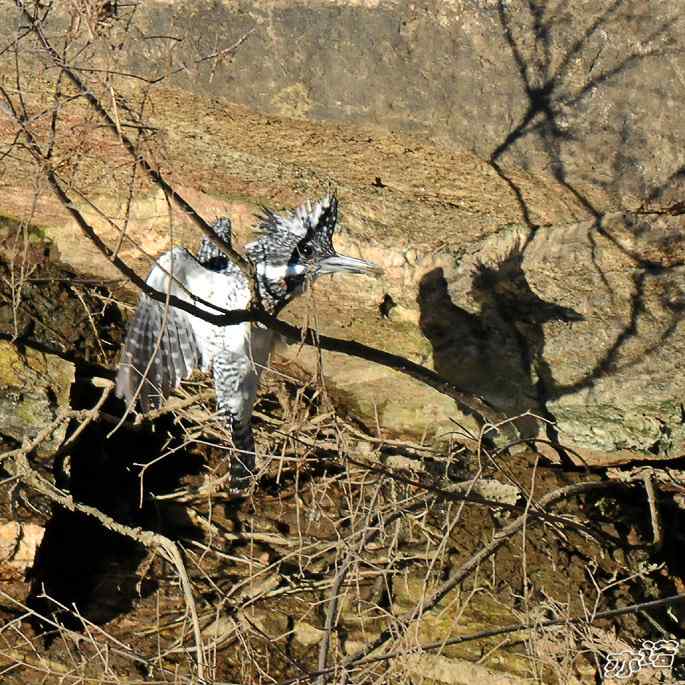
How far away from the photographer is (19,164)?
123 inches

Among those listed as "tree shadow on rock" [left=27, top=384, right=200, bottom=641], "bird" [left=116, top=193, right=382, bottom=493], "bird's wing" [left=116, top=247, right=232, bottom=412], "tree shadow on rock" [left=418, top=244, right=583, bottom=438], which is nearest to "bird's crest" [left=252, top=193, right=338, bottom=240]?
"bird" [left=116, top=193, right=382, bottom=493]

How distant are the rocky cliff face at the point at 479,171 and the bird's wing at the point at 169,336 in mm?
307

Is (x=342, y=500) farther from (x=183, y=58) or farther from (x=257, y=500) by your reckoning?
(x=183, y=58)

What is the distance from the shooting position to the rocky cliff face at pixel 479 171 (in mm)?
2430

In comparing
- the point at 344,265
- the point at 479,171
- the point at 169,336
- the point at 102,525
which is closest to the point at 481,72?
the point at 479,171

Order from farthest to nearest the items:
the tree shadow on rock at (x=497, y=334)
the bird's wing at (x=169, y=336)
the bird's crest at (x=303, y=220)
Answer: the tree shadow on rock at (x=497, y=334) → the bird's wing at (x=169, y=336) → the bird's crest at (x=303, y=220)

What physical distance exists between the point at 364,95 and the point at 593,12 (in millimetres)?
567

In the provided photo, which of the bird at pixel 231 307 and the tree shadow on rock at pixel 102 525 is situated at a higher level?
the bird at pixel 231 307

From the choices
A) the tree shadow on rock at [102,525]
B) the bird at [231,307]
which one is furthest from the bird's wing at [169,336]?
the tree shadow on rock at [102,525]

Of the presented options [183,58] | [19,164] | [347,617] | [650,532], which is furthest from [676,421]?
[19,164]

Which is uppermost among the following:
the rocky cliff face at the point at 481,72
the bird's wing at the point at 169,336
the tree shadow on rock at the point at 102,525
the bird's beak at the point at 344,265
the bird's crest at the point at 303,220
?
the rocky cliff face at the point at 481,72

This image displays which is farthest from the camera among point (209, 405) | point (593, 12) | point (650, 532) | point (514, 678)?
point (209, 405)

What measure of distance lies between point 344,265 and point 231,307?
1.15 feet

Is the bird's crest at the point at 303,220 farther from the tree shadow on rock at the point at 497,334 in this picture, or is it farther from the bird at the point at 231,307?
the tree shadow on rock at the point at 497,334
